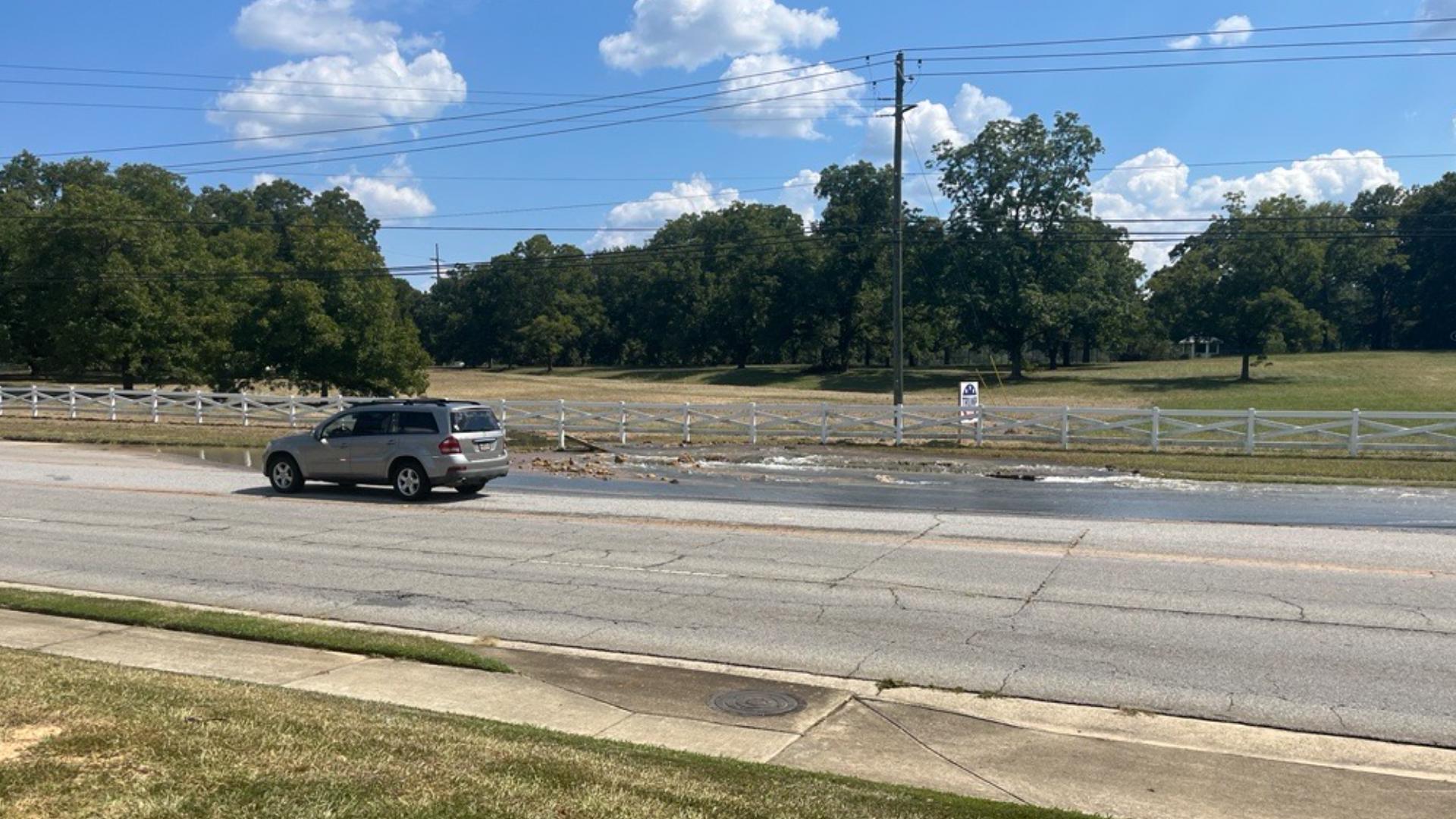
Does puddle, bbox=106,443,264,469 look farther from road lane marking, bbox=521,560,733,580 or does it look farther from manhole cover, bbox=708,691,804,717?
manhole cover, bbox=708,691,804,717

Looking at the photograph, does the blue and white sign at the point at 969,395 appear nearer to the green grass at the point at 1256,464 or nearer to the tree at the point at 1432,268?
the green grass at the point at 1256,464

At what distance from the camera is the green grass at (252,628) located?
8.53 meters

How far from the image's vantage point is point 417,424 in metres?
19.1

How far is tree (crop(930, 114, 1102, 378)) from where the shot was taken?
74562 millimetres

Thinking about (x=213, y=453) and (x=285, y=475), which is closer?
(x=285, y=475)

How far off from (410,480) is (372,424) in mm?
1377

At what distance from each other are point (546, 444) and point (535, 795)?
1103 inches

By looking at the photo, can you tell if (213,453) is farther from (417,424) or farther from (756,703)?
(756,703)

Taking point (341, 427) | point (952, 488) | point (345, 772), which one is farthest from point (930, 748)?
point (341, 427)

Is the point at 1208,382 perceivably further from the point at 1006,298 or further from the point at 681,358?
the point at 681,358

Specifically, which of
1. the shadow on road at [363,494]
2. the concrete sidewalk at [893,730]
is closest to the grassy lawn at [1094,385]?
the shadow on road at [363,494]

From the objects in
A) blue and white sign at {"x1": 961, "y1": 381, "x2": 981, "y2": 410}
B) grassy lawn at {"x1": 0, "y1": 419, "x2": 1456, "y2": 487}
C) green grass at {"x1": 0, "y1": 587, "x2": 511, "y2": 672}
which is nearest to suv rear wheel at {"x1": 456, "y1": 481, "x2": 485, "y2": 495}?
green grass at {"x1": 0, "y1": 587, "x2": 511, "y2": 672}

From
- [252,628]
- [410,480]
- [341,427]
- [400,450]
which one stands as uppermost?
[341,427]

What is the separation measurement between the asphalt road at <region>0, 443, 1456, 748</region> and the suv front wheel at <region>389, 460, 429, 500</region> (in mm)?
355
